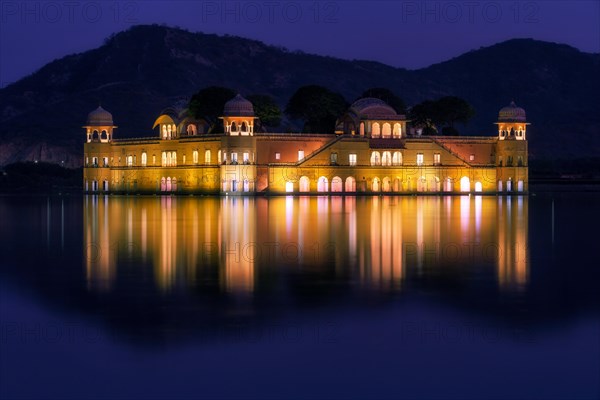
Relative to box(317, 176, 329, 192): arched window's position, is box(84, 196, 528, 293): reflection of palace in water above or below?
below

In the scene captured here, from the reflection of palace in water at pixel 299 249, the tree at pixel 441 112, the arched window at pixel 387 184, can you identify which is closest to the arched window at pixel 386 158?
the arched window at pixel 387 184

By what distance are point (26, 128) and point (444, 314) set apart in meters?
162

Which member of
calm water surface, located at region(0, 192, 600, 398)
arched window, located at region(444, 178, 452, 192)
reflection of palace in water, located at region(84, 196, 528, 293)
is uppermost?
arched window, located at region(444, 178, 452, 192)

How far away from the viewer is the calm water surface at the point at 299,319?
12.1 meters

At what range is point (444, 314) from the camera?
16250 millimetres

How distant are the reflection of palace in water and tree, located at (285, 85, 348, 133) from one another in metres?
54.1

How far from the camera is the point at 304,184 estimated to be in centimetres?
8688

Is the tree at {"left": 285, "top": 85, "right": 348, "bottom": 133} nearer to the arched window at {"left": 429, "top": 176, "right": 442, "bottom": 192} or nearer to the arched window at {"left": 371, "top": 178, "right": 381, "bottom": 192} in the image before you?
the arched window at {"left": 371, "top": 178, "right": 381, "bottom": 192}

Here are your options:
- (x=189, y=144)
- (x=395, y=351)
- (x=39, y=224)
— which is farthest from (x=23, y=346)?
(x=189, y=144)

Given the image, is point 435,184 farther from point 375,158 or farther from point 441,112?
point 441,112

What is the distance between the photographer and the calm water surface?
12086 millimetres

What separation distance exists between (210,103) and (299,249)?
67208 mm

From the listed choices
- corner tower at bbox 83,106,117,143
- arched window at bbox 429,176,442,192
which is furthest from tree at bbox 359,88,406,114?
corner tower at bbox 83,106,117,143

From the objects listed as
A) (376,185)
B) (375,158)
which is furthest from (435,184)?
(375,158)
